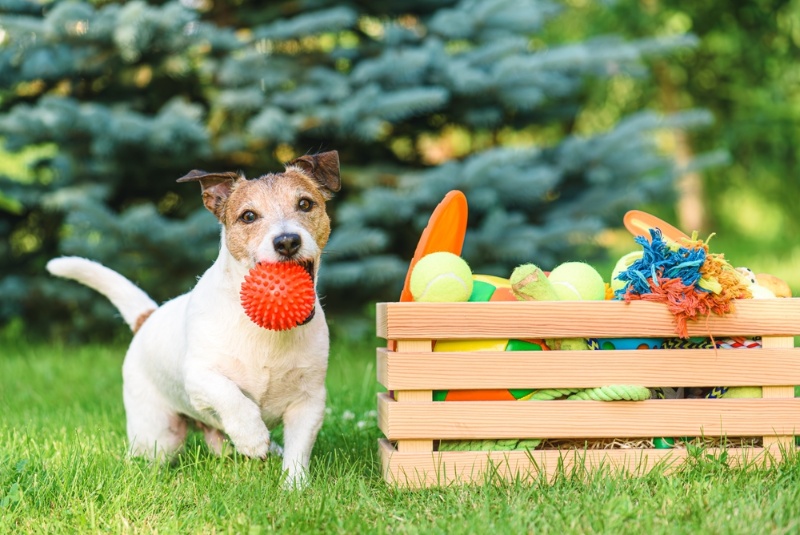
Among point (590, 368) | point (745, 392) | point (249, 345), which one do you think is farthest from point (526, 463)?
point (249, 345)

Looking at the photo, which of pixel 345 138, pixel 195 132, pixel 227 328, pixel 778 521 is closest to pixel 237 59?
pixel 195 132

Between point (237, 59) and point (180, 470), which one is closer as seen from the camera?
point (180, 470)

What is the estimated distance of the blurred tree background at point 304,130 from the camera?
5523 millimetres

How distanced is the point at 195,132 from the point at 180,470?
2893 millimetres

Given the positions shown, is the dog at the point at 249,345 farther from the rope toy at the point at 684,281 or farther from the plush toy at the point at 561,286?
the rope toy at the point at 684,281

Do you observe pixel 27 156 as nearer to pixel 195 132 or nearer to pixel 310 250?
pixel 195 132

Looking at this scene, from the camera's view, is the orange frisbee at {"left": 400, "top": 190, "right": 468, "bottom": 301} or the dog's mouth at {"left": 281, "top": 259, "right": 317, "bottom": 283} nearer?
the dog's mouth at {"left": 281, "top": 259, "right": 317, "bottom": 283}

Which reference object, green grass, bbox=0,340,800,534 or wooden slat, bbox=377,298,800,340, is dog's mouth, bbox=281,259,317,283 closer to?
wooden slat, bbox=377,298,800,340

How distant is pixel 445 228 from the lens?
315 cm

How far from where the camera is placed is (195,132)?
5.47 m

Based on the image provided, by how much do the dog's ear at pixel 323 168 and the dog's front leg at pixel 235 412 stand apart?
906 millimetres

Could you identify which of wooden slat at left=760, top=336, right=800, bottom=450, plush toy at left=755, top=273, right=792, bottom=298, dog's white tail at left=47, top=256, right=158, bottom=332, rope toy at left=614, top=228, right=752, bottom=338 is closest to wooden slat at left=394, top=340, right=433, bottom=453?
rope toy at left=614, top=228, right=752, bottom=338

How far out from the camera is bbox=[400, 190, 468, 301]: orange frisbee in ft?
10.1

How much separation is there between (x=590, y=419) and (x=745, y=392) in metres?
0.54
